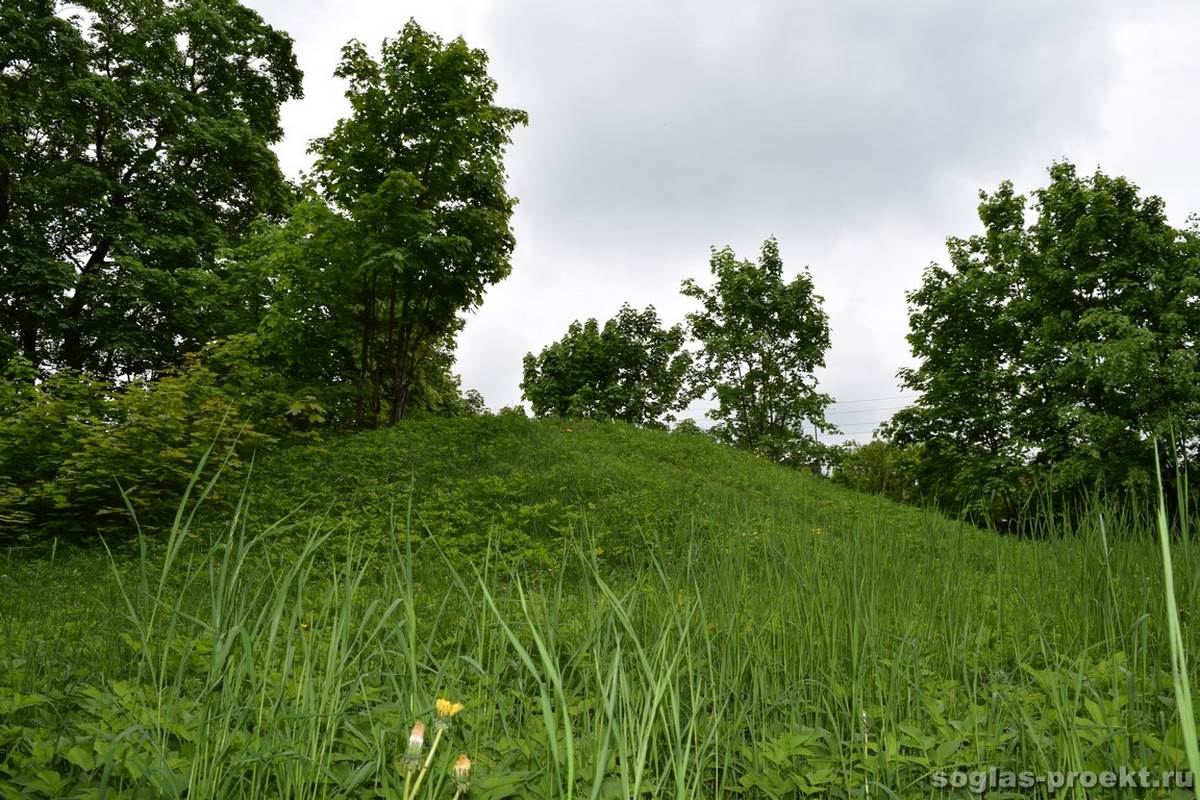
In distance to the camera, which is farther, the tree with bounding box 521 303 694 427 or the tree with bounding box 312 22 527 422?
the tree with bounding box 521 303 694 427

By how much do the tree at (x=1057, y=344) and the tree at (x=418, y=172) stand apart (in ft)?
33.6

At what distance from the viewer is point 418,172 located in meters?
12.5

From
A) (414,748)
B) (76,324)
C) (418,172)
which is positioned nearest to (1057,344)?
(418,172)

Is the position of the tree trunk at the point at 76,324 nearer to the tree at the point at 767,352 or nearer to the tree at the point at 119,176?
the tree at the point at 119,176

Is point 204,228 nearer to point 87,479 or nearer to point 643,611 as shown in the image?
point 87,479

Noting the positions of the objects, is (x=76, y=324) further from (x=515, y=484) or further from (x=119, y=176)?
(x=515, y=484)

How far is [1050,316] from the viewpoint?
14547 mm

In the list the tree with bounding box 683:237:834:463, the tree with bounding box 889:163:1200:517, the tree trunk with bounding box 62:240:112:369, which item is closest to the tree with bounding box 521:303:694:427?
the tree with bounding box 683:237:834:463

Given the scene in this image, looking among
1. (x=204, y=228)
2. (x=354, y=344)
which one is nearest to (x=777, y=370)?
(x=354, y=344)

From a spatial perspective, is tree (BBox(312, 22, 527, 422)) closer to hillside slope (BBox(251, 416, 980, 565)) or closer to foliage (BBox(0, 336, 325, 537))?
hillside slope (BBox(251, 416, 980, 565))

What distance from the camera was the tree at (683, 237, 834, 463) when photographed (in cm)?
2158

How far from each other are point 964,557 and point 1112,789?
5.89 ft

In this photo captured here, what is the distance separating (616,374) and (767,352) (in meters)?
11.9

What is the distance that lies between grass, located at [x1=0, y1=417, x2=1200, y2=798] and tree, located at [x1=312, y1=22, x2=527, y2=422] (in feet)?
28.4
